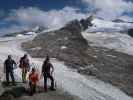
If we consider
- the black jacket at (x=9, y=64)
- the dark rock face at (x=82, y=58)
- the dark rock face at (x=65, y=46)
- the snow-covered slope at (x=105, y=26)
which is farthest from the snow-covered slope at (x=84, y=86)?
the snow-covered slope at (x=105, y=26)

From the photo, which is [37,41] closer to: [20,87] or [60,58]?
[60,58]

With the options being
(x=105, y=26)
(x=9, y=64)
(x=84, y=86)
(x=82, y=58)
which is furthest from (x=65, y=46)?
(x=105, y=26)

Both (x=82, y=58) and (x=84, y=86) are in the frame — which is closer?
(x=84, y=86)

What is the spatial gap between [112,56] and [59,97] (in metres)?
27.4

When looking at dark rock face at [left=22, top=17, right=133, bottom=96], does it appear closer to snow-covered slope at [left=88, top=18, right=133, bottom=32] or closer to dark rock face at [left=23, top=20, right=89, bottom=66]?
dark rock face at [left=23, top=20, right=89, bottom=66]

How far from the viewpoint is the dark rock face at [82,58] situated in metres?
41.9

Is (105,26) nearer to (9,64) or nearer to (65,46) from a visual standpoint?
(65,46)

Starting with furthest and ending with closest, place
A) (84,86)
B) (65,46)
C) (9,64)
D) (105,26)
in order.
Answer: (105,26) → (65,46) → (84,86) → (9,64)

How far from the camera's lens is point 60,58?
50062 mm

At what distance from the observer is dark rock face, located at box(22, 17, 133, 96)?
4190 centimetres

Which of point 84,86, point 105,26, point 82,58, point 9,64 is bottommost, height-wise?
point 84,86

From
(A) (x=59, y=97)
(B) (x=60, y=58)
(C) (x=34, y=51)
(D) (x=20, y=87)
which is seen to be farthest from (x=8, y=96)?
(C) (x=34, y=51)

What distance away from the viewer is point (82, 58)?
49594 millimetres

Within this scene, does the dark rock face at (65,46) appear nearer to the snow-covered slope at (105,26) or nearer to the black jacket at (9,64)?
the black jacket at (9,64)
